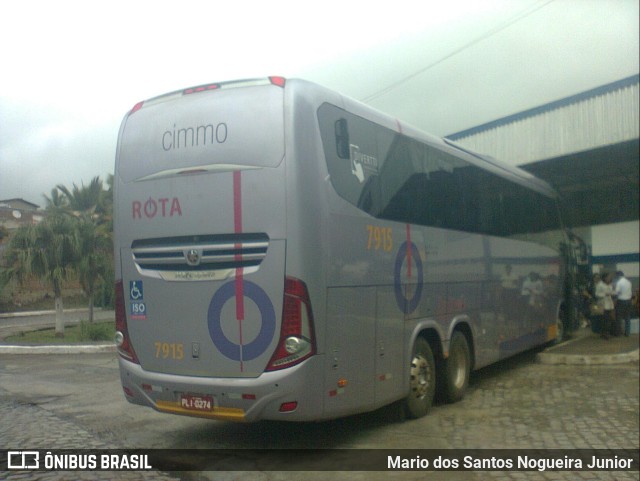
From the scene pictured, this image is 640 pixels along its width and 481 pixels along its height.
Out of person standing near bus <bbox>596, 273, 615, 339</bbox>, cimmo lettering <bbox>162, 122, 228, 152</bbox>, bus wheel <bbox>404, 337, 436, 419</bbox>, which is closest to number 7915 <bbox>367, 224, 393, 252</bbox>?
bus wheel <bbox>404, 337, 436, 419</bbox>

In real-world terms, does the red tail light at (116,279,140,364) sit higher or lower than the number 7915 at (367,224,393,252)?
lower

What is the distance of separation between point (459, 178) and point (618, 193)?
1430 cm

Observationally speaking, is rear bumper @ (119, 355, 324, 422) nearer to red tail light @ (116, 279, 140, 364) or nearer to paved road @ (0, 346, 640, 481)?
paved road @ (0, 346, 640, 481)

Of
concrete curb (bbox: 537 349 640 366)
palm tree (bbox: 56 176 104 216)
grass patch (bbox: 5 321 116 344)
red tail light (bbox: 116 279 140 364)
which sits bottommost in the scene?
concrete curb (bbox: 537 349 640 366)

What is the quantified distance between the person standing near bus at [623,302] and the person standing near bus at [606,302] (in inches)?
8.7

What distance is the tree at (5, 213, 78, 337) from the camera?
6637 mm

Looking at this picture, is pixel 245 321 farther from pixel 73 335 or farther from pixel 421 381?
pixel 73 335

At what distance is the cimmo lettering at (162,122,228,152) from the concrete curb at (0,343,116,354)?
2794 mm

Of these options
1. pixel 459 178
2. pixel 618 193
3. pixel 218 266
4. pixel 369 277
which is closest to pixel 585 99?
pixel 618 193

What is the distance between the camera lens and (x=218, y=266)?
241 inches

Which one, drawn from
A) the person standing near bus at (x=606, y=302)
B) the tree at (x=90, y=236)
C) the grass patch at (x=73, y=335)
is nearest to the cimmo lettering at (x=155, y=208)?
the tree at (x=90, y=236)

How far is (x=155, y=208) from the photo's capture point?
651cm

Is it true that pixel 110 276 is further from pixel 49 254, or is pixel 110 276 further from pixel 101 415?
pixel 101 415

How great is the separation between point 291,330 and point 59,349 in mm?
6828
